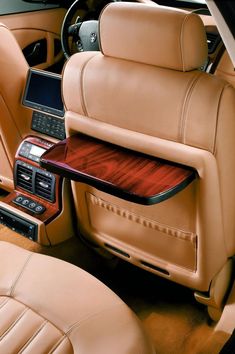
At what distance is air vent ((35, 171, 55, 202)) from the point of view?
1812 millimetres

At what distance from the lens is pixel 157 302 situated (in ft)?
5.97

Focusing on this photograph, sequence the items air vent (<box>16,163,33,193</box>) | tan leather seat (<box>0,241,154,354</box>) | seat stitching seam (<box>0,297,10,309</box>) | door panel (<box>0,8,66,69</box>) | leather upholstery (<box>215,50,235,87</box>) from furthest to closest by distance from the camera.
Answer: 1. door panel (<box>0,8,66,69</box>)
2. air vent (<box>16,163,33,193</box>)
3. leather upholstery (<box>215,50,235,87</box>)
4. seat stitching seam (<box>0,297,10,309</box>)
5. tan leather seat (<box>0,241,154,354</box>)

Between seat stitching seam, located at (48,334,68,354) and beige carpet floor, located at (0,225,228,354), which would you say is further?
beige carpet floor, located at (0,225,228,354)

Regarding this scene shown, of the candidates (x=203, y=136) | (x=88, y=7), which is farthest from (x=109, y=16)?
(x=88, y=7)

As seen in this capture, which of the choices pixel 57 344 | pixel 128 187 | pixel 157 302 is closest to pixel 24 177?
pixel 157 302

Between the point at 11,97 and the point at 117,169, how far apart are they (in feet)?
2.55

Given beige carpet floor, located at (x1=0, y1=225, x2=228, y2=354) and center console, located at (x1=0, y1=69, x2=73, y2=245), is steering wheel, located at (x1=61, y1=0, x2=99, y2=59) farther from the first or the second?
beige carpet floor, located at (x1=0, y1=225, x2=228, y2=354)

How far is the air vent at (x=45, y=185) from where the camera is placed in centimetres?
181

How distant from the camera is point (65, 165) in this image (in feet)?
4.44

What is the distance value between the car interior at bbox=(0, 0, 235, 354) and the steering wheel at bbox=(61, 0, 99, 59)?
1.22 ft

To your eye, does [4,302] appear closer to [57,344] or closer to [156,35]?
[57,344]

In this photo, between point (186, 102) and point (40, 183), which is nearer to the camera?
point (186, 102)

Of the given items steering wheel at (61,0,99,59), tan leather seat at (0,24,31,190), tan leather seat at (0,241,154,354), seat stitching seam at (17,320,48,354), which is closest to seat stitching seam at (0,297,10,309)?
tan leather seat at (0,241,154,354)

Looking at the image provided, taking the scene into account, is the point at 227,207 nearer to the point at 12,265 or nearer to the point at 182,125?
the point at 182,125
